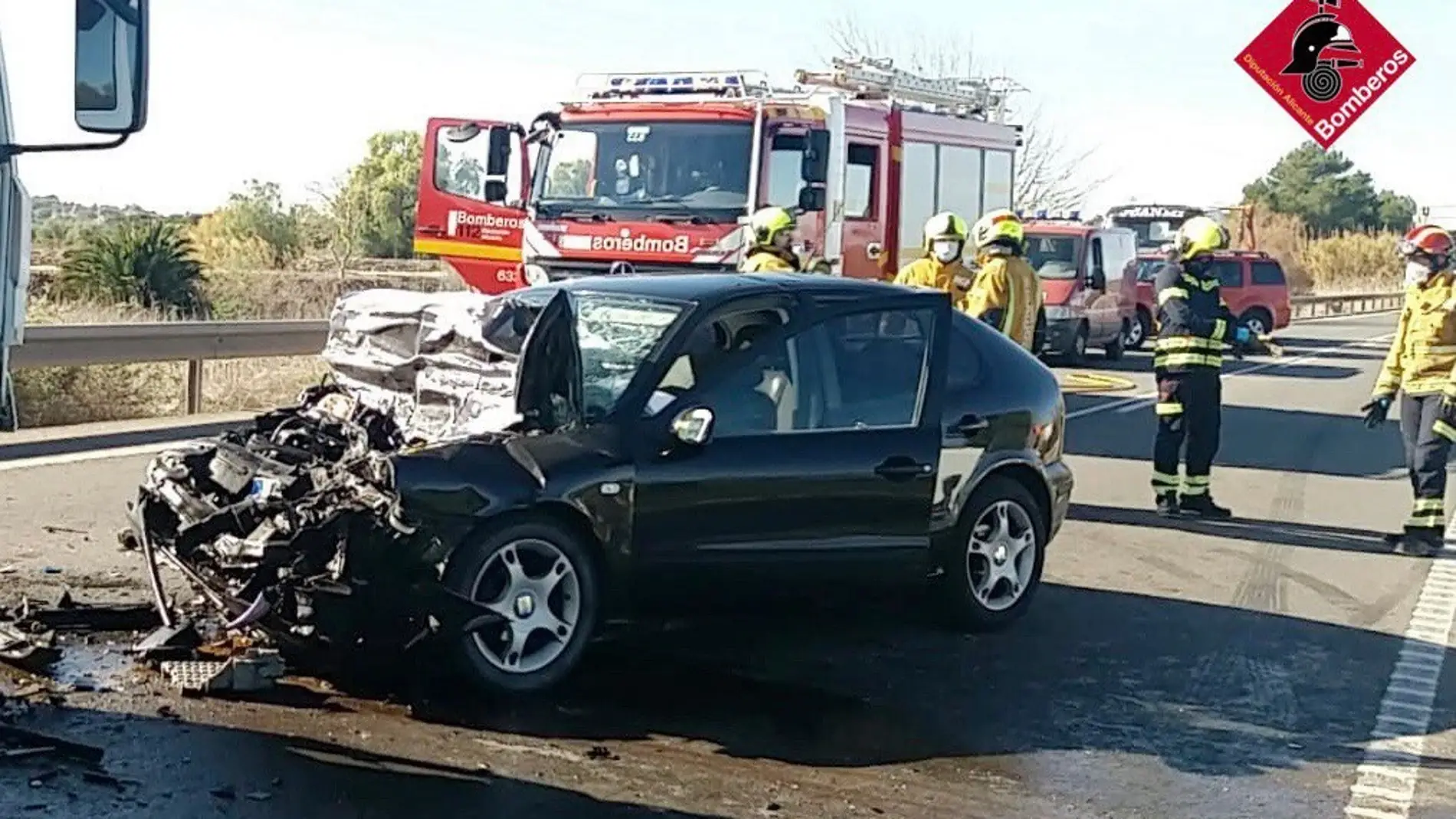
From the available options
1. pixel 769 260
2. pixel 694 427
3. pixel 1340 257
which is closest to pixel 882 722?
pixel 694 427

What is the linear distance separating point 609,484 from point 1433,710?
3.24 meters

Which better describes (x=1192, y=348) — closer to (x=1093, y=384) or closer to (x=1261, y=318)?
(x=1093, y=384)

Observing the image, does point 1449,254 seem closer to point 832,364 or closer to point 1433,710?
point 1433,710

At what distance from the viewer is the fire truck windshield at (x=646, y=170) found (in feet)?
44.9

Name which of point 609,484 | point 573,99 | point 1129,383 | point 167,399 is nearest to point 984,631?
point 609,484

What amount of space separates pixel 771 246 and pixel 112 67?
5962 mm

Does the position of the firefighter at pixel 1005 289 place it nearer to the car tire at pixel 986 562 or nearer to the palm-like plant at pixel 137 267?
the car tire at pixel 986 562

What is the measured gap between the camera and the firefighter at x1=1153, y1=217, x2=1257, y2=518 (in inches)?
426

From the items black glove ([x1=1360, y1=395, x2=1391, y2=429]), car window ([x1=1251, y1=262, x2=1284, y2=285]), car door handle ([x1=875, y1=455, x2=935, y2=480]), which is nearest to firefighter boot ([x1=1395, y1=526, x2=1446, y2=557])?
black glove ([x1=1360, y1=395, x2=1391, y2=429])

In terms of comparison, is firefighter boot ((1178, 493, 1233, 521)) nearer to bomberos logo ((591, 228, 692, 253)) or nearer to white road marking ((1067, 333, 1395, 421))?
bomberos logo ((591, 228, 692, 253))

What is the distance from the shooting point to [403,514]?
5688mm

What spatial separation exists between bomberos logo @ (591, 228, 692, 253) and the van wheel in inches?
575

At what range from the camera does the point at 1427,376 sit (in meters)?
10.2

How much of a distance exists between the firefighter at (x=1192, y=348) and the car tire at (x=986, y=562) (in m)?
3.43
